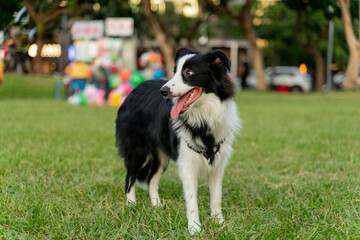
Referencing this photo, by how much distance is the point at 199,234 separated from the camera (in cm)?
307

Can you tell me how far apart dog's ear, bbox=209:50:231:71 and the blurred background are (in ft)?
9.62

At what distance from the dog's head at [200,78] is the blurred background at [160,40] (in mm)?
2825

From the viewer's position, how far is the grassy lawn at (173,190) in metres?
3.16

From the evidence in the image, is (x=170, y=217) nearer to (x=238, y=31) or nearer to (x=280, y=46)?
(x=238, y=31)

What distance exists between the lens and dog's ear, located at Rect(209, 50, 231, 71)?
317 cm

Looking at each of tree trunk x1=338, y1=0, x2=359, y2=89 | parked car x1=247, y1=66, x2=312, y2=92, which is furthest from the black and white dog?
parked car x1=247, y1=66, x2=312, y2=92

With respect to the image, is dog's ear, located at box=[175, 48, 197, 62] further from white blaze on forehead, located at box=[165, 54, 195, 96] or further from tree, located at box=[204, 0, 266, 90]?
tree, located at box=[204, 0, 266, 90]

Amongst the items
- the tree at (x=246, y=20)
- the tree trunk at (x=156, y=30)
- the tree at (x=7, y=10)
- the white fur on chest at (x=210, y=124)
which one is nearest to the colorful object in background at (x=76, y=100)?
the tree trunk at (x=156, y=30)

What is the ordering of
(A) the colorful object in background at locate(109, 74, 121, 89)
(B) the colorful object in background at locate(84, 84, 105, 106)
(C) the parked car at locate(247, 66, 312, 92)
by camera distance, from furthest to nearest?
(C) the parked car at locate(247, 66, 312, 92)
(A) the colorful object in background at locate(109, 74, 121, 89)
(B) the colorful object in background at locate(84, 84, 105, 106)

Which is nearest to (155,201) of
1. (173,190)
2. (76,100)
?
(173,190)

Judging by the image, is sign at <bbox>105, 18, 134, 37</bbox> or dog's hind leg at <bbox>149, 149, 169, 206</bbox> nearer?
dog's hind leg at <bbox>149, 149, 169, 206</bbox>

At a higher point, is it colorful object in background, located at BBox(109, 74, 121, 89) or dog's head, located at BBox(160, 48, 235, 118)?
A: dog's head, located at BBox(160, 48, 235, 118)

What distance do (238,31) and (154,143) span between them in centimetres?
3024

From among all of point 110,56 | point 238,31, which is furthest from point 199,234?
point 238,31
